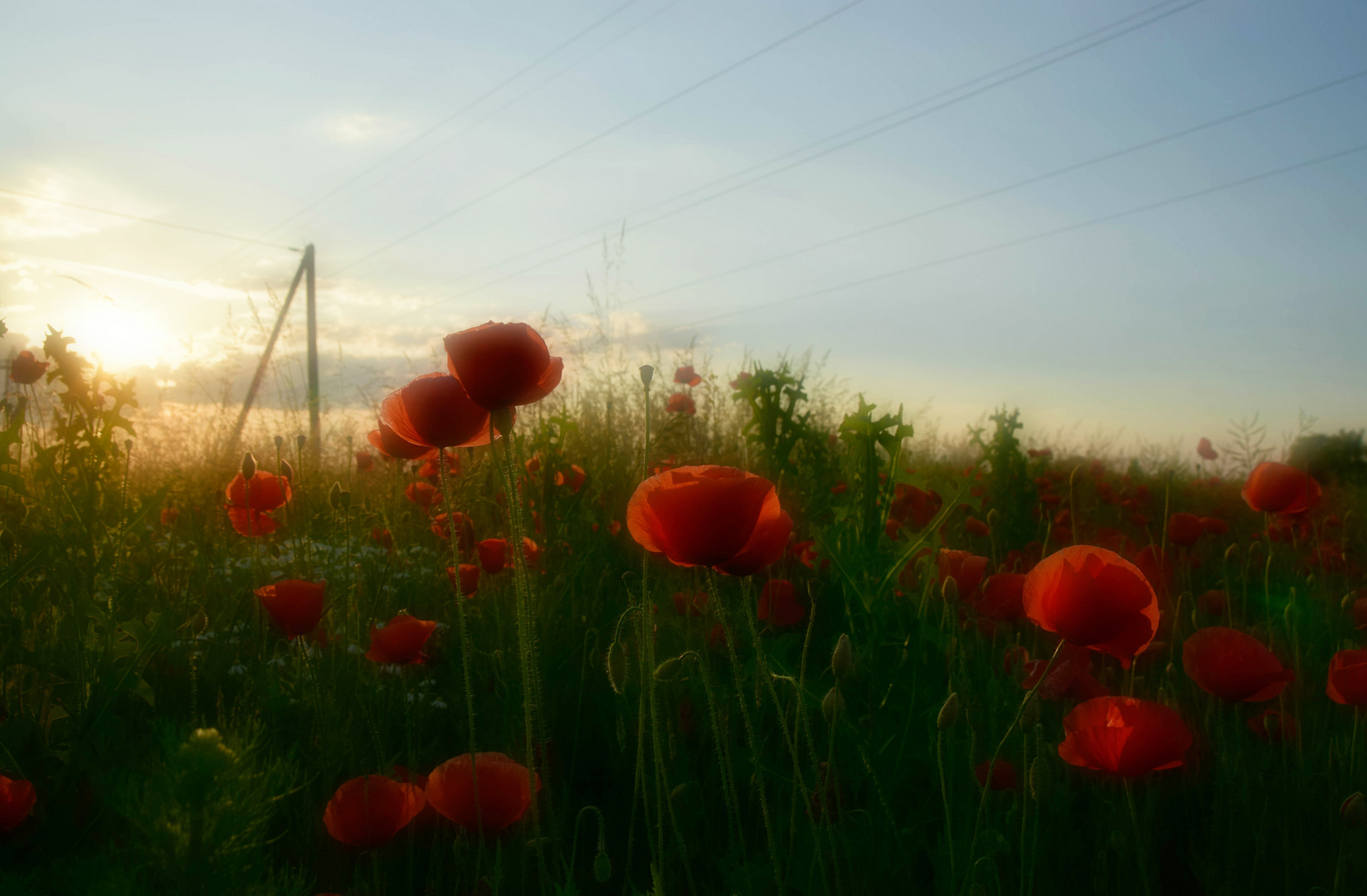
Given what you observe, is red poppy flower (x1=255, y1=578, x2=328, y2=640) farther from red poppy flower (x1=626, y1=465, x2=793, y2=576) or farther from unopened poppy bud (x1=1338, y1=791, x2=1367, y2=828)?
unopened poppy bud (x1=1338, y1=791, x2=1367, y2=828)

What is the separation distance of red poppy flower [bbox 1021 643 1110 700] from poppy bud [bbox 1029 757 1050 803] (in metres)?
0.30

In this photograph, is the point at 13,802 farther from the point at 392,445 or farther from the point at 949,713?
the point at 949,713

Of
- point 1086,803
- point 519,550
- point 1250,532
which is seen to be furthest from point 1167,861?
point 1250,532

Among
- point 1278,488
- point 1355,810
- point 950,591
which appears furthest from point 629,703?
point 1278,488

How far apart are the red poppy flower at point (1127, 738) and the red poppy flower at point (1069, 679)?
0.12 metres

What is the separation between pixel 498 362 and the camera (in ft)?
3.46

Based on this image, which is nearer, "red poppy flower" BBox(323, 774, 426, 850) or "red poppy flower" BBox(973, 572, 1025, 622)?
"red poppy flower" BBox(323, 774, 426, 850)

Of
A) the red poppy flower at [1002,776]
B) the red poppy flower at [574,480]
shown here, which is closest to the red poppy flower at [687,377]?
the red poppy flower at [574,480]

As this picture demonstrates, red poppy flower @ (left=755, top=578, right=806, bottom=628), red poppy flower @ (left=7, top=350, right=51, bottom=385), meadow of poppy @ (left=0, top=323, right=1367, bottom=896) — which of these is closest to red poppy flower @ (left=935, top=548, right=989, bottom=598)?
meadow of poppy @ (left=0, top=323, right=1367, bottom=896)

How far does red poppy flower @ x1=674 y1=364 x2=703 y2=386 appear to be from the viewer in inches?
231

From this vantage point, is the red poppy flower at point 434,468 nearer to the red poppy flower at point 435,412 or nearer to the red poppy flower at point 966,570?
the red poppy flower at point 435,412

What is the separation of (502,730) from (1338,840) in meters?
1.47

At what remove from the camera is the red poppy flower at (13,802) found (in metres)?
1.05

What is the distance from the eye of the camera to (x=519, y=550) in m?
0.92
